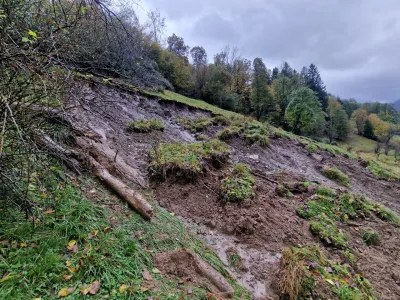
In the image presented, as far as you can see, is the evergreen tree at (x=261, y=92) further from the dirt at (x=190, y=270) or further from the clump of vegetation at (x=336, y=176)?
the dirt at (x=190, y=270)

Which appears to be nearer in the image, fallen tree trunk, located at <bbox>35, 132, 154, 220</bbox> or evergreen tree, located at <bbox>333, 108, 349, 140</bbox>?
fallen tree trunk, located at <bbox>35, 132, 154, 220</bbox>

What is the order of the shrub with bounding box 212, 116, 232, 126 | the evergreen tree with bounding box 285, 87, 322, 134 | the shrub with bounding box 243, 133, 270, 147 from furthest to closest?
the evergreen tree with bounding box 285, 87, 322, 134
the shrub with bounding box 212, 116, 232, 126
the shrub with bounding box 243, 133, 270, 147

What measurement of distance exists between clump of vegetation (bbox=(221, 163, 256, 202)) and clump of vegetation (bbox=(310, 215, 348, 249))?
1.31 meters

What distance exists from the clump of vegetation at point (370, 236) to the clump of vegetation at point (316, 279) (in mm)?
1265

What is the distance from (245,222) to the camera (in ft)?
13.1

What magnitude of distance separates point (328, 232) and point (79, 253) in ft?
13.5

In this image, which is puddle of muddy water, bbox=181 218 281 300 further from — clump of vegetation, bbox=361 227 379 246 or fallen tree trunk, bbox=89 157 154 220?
clump of vegetation, bbox=361 227 379 246

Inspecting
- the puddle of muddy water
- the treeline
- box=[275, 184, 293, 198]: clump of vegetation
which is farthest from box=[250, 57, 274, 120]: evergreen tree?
the puddle of muddy water

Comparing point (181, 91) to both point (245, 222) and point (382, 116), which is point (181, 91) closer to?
point (245, 222)

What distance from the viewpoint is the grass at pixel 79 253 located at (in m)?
1.87

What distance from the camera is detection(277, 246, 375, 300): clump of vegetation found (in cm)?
273

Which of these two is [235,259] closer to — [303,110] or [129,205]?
[129,205]

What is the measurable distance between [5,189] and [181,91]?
20572mm

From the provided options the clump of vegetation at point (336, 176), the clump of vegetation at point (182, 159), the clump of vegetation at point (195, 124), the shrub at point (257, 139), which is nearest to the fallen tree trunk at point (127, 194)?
the clump of vegetation at point (182, 159)
